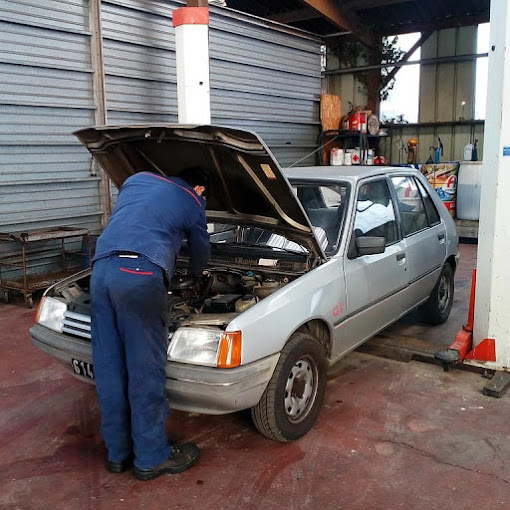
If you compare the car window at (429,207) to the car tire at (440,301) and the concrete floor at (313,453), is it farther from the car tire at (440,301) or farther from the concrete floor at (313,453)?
the concrete floor at (313,453)

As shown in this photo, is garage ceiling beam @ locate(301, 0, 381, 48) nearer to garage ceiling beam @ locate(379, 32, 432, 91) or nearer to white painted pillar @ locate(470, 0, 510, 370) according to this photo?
garage ceiling beam @ locate(379, 32, 432, 91)

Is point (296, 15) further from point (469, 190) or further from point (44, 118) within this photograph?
point (44, 118)

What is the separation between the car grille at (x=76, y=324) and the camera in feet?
10.6

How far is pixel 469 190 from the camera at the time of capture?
10516mm

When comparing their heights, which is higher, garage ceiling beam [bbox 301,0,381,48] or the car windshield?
garage ceiling beam [bbox 301,0,381,48]

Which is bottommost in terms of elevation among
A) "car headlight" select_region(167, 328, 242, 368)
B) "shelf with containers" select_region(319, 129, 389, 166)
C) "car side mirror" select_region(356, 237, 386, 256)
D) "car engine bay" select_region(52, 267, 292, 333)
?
"car headlight" select_region(167, 328, 242, 368)

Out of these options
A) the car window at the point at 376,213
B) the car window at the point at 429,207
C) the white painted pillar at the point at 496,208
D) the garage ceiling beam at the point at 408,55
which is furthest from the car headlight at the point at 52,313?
the garage ceiling beam at the point at 408,55

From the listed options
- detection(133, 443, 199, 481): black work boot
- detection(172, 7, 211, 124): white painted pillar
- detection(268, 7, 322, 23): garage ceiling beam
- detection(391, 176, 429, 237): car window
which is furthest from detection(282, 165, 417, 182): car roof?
detection(268, 7, 322, 23): garage ceiling beam

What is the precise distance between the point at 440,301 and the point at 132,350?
11.6ft

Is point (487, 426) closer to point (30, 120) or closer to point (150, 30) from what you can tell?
point (30, 120)

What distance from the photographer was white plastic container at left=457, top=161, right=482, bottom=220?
10.4m

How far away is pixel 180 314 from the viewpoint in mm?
3260

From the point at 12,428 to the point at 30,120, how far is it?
4.44 m

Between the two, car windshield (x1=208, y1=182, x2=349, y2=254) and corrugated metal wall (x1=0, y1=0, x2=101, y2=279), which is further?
corrugated metal wall (x1=0, y1=0, x2=101, y2=279)
